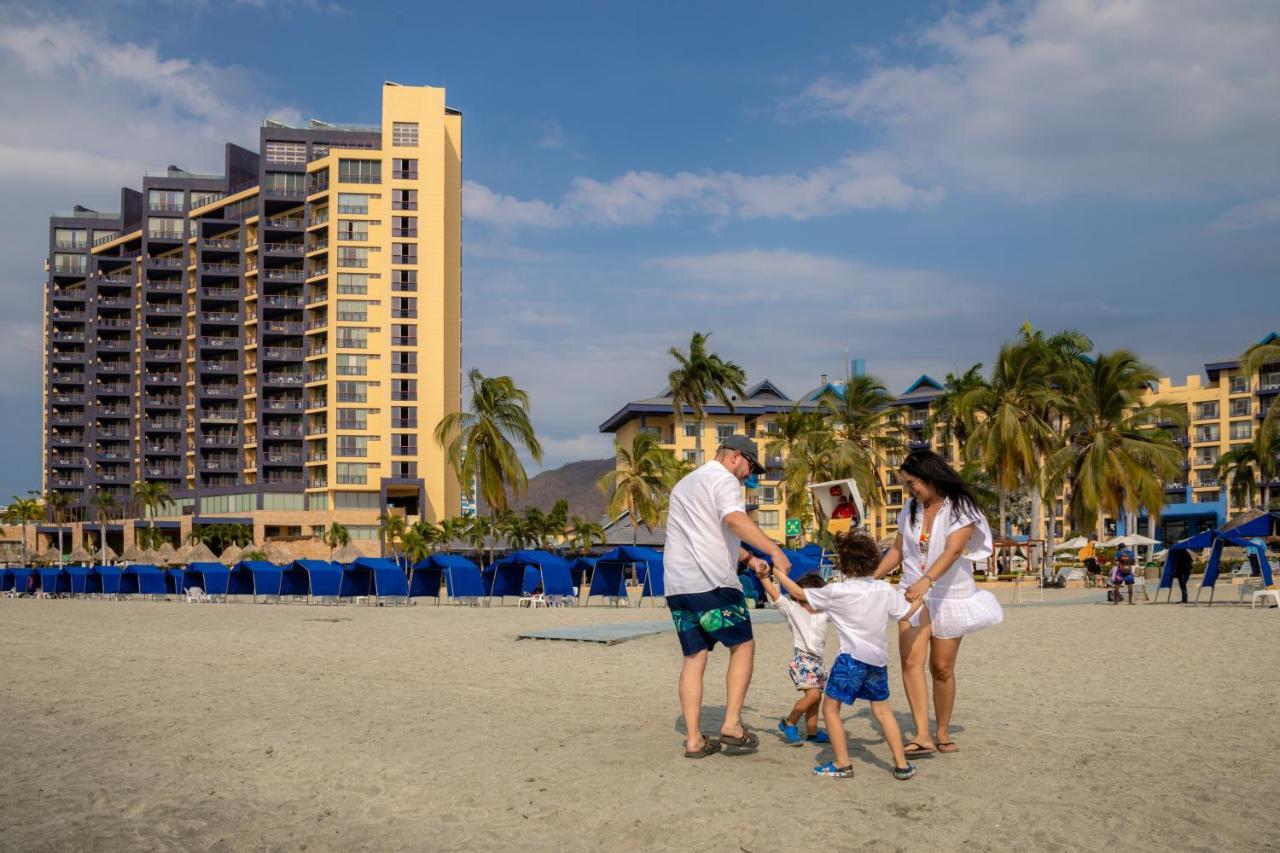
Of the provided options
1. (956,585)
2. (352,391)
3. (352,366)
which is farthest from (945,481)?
(352,366)

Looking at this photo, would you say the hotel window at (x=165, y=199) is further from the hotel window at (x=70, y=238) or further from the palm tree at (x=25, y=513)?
the palm tree at (x=25, y=513)

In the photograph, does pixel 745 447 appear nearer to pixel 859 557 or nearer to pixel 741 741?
pixel 859 557

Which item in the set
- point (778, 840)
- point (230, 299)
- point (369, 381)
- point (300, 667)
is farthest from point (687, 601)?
point (230, 299)

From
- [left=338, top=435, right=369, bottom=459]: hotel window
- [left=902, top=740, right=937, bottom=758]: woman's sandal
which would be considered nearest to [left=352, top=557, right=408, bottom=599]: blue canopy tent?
[left=902, top=740, right=937, bottom=758]: woman's sandal

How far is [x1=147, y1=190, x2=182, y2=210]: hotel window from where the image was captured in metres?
97.6

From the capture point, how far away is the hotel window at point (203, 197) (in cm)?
9625

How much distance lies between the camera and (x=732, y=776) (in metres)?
6.00

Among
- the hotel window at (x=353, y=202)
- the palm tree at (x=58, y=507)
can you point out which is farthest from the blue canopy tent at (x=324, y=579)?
the palm tree at (x=58, y=507)

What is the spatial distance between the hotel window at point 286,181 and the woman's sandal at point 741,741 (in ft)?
290

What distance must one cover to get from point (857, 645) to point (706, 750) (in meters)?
1.15

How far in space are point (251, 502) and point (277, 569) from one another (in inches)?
2065

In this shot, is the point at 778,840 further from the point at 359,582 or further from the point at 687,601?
the point at 359,582

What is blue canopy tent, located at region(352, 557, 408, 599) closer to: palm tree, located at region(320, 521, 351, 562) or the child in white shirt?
the child in white shirt

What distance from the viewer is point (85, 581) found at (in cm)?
4362
